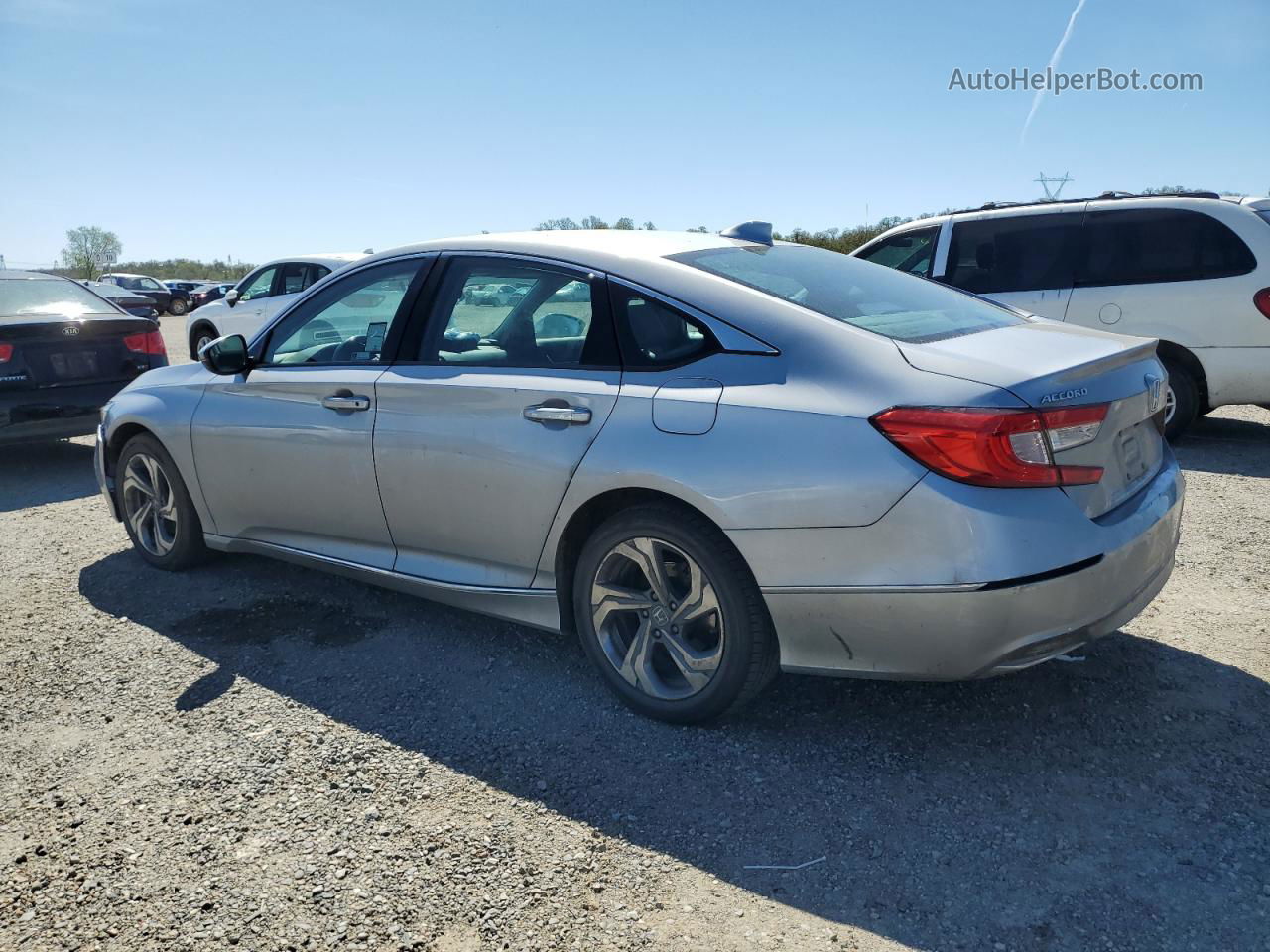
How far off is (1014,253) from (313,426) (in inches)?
245

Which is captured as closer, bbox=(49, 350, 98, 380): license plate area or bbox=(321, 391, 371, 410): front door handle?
bbox=(321, 391, 371, 410): front door handle

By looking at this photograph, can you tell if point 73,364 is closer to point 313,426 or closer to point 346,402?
point 313,426

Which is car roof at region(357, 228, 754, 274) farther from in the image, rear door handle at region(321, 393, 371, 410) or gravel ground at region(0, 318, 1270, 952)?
gravel ground at region(0, 318, 1270, 952)

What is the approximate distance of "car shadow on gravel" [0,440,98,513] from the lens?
6938 mm

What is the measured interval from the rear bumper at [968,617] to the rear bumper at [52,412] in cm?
639

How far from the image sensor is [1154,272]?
7465mm

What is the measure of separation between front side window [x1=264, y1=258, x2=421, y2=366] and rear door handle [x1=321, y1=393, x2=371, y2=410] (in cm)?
17

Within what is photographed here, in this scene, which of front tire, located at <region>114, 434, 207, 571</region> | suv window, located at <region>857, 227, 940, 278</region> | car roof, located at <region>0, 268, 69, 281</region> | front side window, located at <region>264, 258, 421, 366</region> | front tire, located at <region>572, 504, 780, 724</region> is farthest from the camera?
suv window, located at <region>857, 227, 940, 278</region>

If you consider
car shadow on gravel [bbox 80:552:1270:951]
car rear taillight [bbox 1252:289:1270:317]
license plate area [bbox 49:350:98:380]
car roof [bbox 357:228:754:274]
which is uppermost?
car roof [bbox 357:228:754:274]

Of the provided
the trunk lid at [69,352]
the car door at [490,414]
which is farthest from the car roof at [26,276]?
the car door at [490,414]

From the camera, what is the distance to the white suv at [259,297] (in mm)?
12328

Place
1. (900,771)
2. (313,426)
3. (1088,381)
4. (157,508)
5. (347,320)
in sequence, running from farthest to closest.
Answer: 1. (157,508)
2. (347,320)
3. (313,426)
4. (900,771)
5. (1088,381)

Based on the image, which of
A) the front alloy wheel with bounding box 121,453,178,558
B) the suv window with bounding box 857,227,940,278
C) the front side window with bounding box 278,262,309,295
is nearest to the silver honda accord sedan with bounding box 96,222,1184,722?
the front alloy wheel with bounding box 121,453,178,558

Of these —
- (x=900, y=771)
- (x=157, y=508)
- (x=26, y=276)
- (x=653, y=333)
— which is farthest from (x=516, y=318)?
(x=26, y=276)
